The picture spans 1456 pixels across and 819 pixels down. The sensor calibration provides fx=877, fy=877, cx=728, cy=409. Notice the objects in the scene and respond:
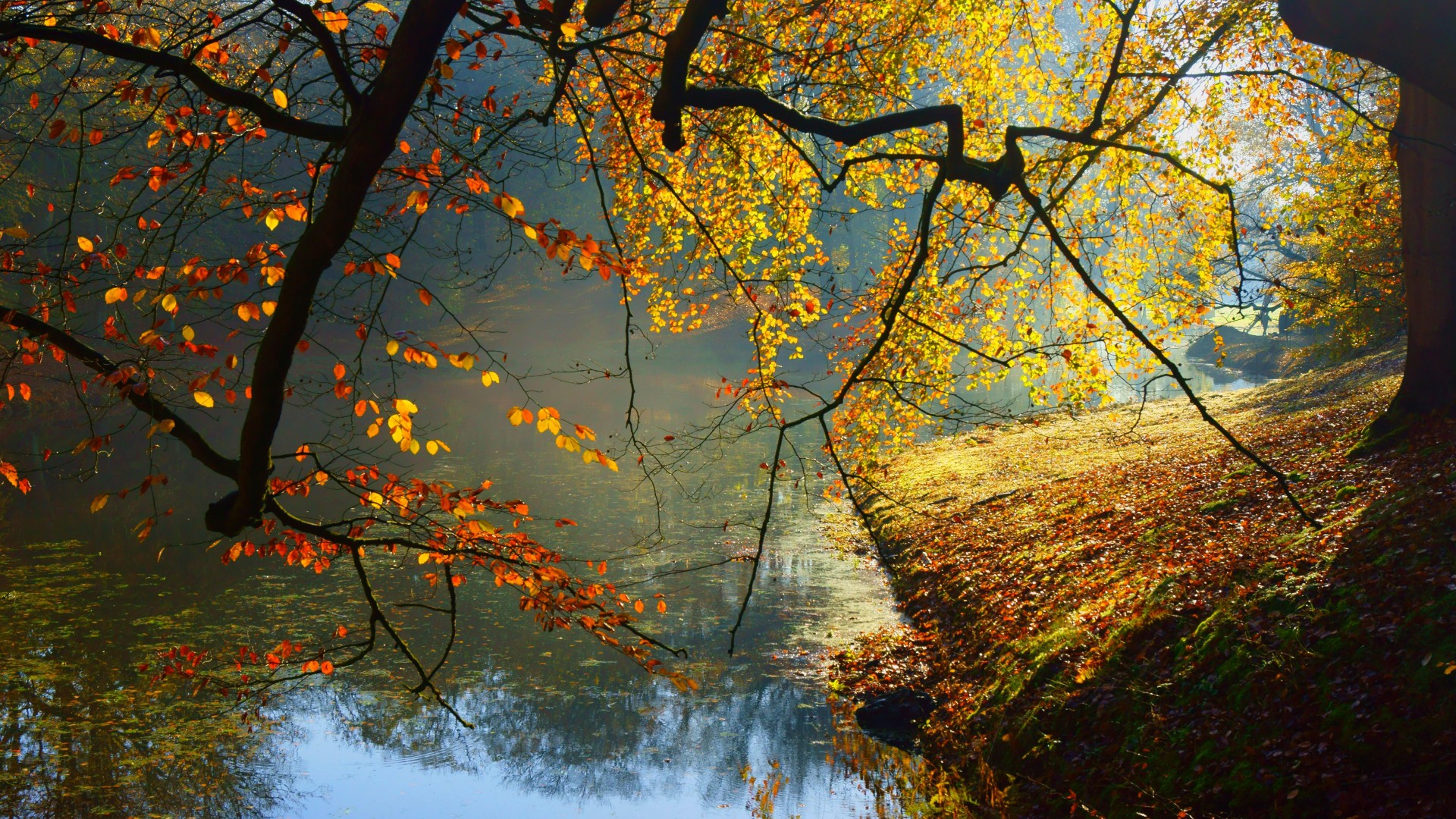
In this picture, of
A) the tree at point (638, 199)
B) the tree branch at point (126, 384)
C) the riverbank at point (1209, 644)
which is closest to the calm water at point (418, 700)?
the tree at point (638, 199)

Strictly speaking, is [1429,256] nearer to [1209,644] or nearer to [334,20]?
[1209,644]

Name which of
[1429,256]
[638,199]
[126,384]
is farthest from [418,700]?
[1429,256]

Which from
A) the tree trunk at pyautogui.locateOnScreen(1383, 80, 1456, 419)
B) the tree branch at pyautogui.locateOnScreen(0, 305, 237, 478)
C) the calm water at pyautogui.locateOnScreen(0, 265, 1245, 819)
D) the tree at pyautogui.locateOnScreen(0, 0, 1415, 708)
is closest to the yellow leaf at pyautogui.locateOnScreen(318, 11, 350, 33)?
the tree at pyautogui.locateOnScreen(0, 0, 1415, 708)

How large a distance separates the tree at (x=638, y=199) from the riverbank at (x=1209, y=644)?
141 cm

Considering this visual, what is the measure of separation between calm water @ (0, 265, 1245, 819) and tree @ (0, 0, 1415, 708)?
31.5 inches

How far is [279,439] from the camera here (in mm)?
23141

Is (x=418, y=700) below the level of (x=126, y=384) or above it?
below

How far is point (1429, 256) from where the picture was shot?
8109 millimetres

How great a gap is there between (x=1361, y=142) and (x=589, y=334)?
37.2m

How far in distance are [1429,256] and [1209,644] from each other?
485 cm

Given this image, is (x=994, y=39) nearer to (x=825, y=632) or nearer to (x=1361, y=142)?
(x=825, y=632)

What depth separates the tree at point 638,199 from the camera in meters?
3.52

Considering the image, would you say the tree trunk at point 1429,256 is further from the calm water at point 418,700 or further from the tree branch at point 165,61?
the tree branch at point 165,61

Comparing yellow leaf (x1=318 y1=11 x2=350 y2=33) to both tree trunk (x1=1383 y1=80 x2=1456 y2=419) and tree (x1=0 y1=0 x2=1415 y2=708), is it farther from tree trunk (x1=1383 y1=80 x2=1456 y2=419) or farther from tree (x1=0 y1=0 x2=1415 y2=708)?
tree trunk (x1=1383 y1=80 x2=1456 y2=419)
